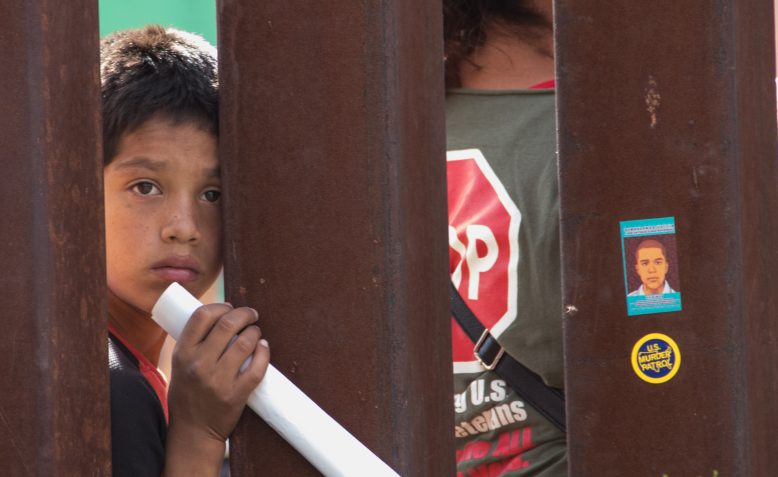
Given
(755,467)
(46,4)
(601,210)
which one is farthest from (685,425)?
(46,4)

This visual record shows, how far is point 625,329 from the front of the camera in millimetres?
1734

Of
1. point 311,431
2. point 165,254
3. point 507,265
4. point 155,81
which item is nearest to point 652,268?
point 507,265

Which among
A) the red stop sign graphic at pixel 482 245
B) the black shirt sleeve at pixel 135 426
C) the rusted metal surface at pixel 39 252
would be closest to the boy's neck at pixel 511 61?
the red stop sign graphic at pixel 482 245

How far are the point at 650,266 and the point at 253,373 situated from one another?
625mm

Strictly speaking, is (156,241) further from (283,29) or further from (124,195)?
(283,29)

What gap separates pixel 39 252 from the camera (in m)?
1.28

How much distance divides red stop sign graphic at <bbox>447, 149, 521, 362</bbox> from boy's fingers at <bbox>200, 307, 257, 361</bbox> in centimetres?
74

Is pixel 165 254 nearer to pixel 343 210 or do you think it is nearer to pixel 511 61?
pixel 343 210

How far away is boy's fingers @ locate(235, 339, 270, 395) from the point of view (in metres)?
1.44

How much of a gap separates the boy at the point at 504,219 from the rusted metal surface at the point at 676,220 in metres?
0.31

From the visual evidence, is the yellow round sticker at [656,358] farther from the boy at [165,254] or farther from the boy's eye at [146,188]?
the boy's eye at [146,188]

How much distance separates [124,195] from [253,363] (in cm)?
46

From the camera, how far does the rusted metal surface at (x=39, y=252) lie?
1.28 m

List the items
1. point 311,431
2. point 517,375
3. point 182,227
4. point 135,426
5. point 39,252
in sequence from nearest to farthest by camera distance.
→ point 39,252
point 311,431
point 135,426
point 182,227
point 517,375
